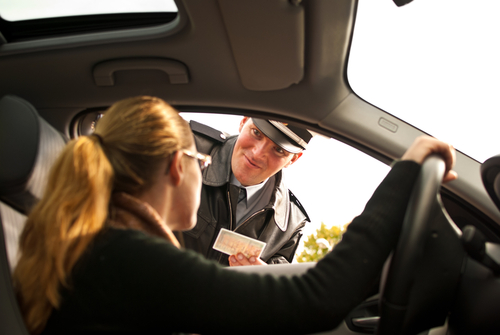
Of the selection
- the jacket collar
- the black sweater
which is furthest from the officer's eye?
the black sweater

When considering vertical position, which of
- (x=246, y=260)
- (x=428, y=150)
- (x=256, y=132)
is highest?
(x=428, y=150)

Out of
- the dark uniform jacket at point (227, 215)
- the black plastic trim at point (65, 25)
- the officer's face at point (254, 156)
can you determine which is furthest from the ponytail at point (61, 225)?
the officer's face at point (254, 156)

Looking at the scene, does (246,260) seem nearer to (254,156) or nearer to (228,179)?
(228,179)

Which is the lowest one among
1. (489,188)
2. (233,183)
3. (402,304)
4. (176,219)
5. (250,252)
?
(250,252)

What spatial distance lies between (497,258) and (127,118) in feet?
3.42

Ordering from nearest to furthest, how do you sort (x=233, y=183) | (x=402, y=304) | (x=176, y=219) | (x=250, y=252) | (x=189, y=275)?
(x=189, y=275)
(x=402, y=304)
(x=176, y=219)
(x=250, y=252)
(x=233, y=183)

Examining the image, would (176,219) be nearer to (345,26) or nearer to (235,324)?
(235,324)

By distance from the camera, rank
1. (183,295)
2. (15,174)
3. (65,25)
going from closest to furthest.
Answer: (183,295), (15,174), (65,25)

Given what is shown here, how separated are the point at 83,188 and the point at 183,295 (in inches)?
13.6

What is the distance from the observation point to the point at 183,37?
1267 millimetres

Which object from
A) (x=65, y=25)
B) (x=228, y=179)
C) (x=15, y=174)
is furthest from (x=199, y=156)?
(x=228, y=179)

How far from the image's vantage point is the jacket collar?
2260 mm

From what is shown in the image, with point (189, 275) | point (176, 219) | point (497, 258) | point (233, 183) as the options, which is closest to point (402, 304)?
point (497, 258)

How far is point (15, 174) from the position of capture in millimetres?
962
